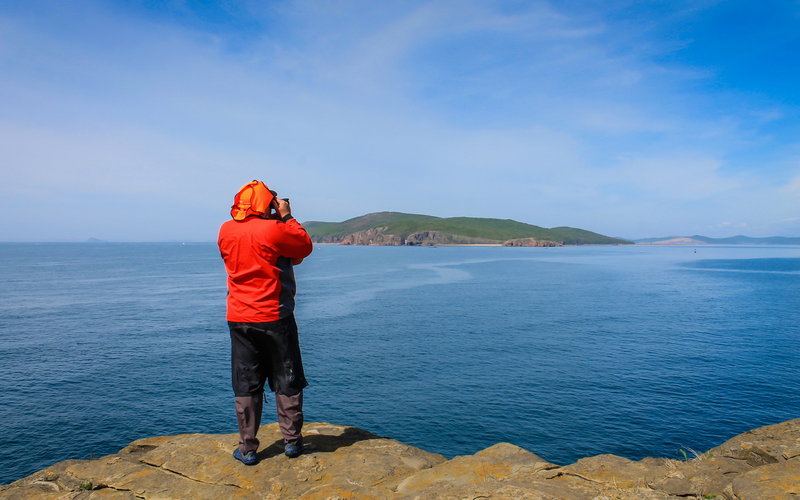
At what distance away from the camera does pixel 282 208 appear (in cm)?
795

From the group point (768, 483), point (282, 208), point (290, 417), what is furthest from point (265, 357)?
point (768, 483)

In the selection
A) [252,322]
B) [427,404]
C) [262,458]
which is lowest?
[427,404]

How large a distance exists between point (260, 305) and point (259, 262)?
0.72m

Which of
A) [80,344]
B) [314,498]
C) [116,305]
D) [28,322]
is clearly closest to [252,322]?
[314,498]

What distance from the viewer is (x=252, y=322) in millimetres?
7688

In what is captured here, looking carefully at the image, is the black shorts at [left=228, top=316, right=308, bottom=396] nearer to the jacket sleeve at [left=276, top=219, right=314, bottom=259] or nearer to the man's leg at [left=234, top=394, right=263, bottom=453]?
the man's leg at [left=234, top=394, right=263, bottom=453]

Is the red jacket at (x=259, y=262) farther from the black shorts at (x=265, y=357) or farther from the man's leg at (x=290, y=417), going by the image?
the man's leg at (x=290, y=417)

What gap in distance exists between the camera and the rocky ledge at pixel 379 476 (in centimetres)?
641

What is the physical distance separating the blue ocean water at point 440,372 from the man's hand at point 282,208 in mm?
9548

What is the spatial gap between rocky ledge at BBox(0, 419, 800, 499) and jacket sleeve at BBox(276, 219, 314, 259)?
3.52 metres

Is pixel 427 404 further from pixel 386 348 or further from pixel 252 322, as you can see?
pixel 252 322

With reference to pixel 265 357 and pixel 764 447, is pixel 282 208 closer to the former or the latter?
pixel 265 357

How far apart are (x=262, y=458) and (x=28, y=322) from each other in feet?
216

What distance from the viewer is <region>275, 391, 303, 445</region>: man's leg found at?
781cm
